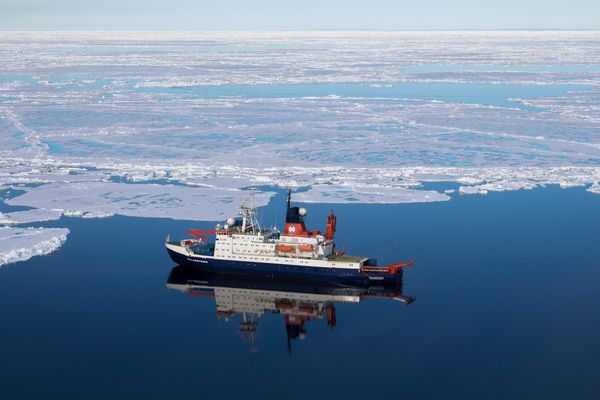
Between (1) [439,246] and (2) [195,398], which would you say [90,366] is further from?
(1) [439,246]

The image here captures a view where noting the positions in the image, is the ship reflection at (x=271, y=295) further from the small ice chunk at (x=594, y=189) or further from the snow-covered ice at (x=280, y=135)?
the small ice chunk at (x=594, y=189)

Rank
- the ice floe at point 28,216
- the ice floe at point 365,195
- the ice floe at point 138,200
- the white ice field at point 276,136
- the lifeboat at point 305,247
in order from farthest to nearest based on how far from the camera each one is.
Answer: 1. the white ice field at point 276,136
2. the ice floe at point 365,195
3. the ice floe at point 138,200
4. the ice floe at point 28,216
5. the lifeboat at point 305,247

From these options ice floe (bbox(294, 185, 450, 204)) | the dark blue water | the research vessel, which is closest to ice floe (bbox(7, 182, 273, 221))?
the dark blue water

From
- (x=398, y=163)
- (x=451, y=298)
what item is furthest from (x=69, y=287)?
(x=398, y=163)

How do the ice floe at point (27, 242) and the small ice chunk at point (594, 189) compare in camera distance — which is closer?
the ice floe at point (27, 242)

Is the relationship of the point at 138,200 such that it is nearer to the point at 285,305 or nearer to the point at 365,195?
the point at 365,195

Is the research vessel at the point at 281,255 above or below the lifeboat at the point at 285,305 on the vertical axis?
above

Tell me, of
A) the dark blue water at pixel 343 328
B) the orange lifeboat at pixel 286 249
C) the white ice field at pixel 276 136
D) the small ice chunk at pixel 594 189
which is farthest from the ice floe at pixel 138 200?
the small ice chunk at pixel 594 189

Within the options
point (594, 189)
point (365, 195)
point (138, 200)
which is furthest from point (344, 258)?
point (594, 189)

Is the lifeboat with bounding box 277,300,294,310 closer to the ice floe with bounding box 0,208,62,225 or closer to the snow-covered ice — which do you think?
the snow-covered ice
